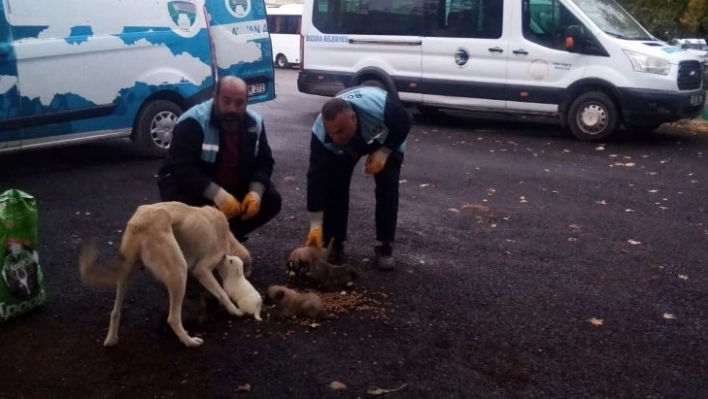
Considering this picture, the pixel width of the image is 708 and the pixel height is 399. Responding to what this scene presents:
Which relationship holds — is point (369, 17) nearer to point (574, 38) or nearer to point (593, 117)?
point (574, 38)

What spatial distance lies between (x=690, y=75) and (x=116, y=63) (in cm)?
756

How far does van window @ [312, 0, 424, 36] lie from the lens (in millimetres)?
12852

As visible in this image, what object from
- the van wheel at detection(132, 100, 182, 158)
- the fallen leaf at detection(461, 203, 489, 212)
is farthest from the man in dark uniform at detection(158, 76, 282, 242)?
the van wheel at detection(132, 100, 182, 158)

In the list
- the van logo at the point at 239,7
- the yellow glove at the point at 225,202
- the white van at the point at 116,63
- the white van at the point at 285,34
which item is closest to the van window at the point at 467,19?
the white van at the point at 116,63

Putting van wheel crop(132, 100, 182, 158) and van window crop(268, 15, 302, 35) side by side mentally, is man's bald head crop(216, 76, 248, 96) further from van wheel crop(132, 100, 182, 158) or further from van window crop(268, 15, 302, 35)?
van window crop(268, 15, 302, 35)

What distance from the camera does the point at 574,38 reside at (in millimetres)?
11547

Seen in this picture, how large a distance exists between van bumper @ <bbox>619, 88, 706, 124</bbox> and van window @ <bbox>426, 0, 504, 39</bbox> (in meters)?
2.05

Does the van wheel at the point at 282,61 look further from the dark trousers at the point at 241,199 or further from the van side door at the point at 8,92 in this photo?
the dark trousers at the point at 241,199

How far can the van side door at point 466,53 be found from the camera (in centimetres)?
1208

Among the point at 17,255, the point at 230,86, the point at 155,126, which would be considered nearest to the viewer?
the point at 17,255

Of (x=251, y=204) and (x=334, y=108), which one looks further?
(x=251, y=204)

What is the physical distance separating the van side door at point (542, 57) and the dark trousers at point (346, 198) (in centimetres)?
659

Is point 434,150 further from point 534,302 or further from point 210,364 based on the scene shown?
point 210,364

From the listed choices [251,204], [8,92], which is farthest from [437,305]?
[8,92]
